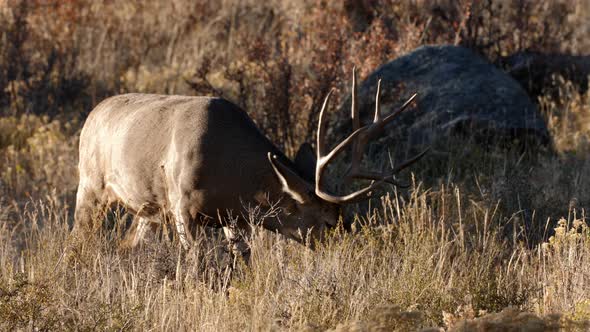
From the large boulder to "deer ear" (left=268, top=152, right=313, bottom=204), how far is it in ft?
11.0

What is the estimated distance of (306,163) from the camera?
6863 mm

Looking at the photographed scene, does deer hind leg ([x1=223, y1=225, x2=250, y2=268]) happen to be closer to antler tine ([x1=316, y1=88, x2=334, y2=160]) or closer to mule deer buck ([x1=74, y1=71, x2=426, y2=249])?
mule deer buck ([x1=74, y1=71, x2=426, y2=249])

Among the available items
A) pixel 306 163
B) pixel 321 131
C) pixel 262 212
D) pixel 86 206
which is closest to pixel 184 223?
pixel 262 212

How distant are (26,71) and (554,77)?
22.6ft

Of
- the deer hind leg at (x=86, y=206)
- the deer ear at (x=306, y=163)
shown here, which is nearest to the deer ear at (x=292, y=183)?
the deer ear at (x=306, y=163)

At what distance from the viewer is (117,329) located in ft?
16.2

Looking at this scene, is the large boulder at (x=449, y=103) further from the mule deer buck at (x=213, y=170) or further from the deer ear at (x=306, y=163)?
the mule deer buck at (x=213, y=170)

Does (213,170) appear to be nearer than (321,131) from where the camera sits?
No

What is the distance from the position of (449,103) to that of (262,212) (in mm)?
3996

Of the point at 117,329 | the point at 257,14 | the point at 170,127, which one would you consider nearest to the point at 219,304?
the point at 117,329

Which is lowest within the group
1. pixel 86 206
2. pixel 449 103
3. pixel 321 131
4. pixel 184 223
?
pixel 86 206

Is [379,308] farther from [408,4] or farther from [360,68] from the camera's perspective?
[408,4]

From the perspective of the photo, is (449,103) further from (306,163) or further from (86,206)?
(86,206)

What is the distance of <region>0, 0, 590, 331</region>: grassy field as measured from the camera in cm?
528
